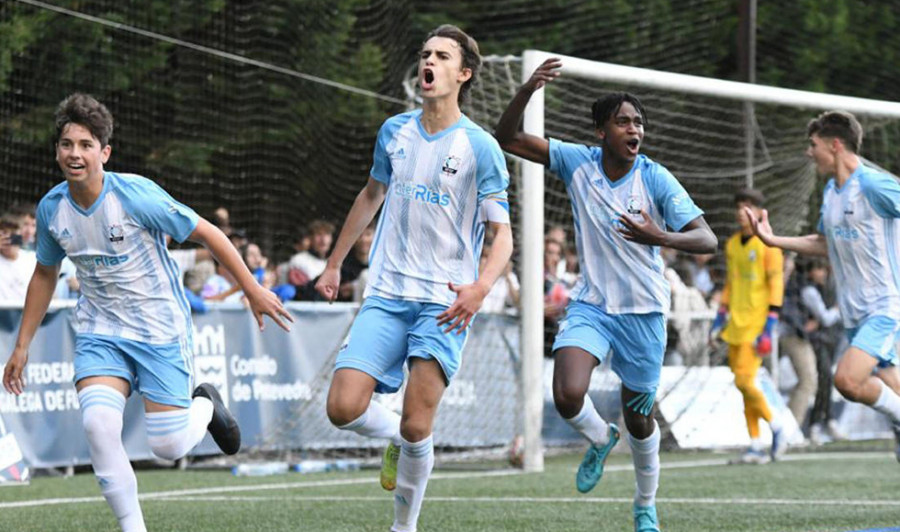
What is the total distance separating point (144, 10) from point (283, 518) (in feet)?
33.4

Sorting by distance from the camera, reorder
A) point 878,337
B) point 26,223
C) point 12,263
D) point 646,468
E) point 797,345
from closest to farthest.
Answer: point 646,468
point 878,337
point 12,263
point 26,223
point 797,345

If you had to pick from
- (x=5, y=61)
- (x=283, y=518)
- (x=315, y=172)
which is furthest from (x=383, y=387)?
(x=315, y=172)

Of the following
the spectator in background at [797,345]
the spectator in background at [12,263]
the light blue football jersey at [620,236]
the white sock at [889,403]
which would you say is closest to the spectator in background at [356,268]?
the spectator in background at [12,263]

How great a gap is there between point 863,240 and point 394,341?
3942 millimetres

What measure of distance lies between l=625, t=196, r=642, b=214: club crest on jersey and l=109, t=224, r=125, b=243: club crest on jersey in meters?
2.60

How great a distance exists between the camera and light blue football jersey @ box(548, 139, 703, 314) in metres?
7.77

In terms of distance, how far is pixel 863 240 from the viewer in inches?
376

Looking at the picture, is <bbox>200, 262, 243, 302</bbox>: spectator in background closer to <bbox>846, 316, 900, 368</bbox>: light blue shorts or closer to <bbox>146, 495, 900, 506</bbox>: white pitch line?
<bbox>146, 495, 900, 506</bbox>: white pitch line

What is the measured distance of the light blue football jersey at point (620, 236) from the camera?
7.77 m

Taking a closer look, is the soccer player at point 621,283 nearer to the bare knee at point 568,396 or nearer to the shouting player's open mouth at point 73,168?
the bare knee at point 568,396

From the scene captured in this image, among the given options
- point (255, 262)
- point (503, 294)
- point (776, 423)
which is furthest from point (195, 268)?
point (776, 423)

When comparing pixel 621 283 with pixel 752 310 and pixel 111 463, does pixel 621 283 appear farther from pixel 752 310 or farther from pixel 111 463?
pixel 752 310

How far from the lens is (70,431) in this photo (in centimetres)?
1230

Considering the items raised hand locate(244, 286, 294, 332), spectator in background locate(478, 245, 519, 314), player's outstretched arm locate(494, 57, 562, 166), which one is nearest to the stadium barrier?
spectator in background locate(478, 245, 519, 314)
